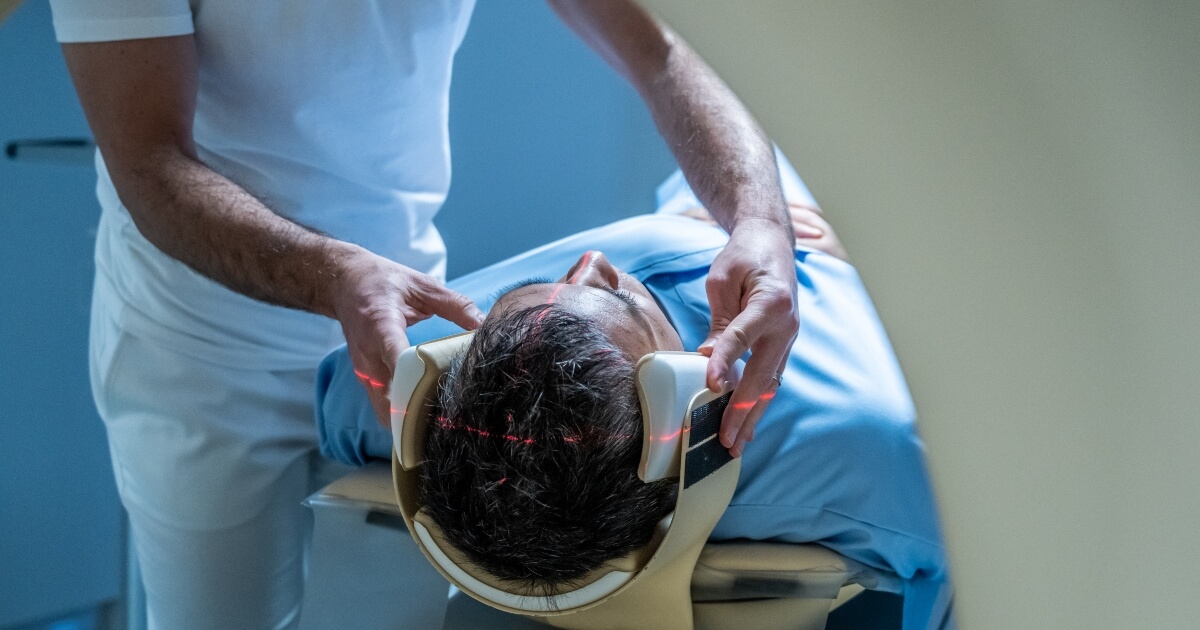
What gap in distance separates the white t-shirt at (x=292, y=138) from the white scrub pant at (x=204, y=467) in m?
0.03

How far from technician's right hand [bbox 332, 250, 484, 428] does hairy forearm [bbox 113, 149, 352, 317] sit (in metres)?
0.04

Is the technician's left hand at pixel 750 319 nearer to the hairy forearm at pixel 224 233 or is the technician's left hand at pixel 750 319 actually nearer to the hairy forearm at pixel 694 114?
the hairy forearm at pixel 694 114

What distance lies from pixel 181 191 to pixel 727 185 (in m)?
0.51

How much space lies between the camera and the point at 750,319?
0.69m

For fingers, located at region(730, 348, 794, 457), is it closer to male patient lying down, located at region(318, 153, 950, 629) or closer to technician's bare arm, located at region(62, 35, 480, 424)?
male patient lying down, located at region(318, 153, 950, 629)

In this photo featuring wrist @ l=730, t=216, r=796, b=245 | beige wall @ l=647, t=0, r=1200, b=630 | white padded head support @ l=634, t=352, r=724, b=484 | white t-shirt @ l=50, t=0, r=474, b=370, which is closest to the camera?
beige wall @ l=647, t=0, r=1200, b=630

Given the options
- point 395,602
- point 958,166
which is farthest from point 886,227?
point 395,602

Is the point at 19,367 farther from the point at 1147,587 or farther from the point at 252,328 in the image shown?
the point at 1147,587

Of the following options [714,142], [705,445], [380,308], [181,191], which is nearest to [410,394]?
[380,308]

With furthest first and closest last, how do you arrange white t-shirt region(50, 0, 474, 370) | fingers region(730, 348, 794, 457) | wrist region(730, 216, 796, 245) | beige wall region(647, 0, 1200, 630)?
white t-shirt region(50, 0, 474, 370) < wrist region(730, 216, 796, 245) < fingers region(730, 348, 794, 457) < beige wall region(647, 0, 1200, 630)

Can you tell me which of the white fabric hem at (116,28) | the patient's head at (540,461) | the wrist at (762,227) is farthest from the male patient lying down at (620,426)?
the white fabric hem at (116,28)

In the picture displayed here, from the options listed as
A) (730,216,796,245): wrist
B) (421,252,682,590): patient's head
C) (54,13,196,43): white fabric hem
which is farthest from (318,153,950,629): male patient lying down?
(54,13,196,43): white fabric hem

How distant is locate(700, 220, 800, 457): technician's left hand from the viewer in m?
0.67

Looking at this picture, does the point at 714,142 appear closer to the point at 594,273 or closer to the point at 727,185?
the point at 727,185
